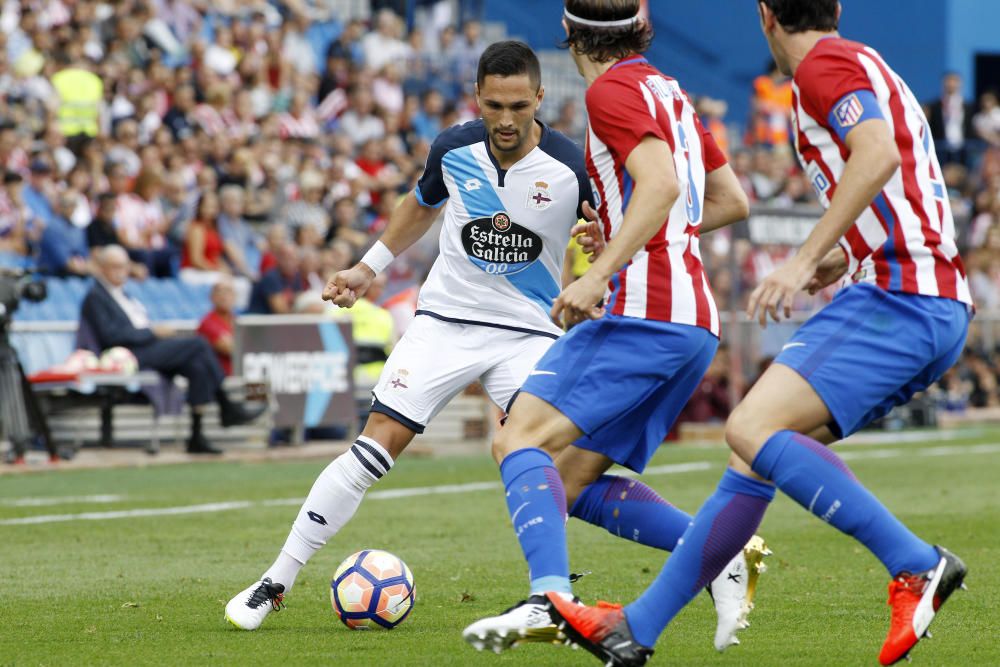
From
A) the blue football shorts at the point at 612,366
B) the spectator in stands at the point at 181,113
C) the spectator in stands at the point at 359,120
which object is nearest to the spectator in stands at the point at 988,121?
the spectator in stands at the point at 359,120

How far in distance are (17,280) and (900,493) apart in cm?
750

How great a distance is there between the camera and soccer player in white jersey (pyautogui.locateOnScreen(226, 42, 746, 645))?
664 cm

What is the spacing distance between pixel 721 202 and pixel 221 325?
10750 millimetres

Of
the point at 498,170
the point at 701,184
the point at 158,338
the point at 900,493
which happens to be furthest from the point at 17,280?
the point at 701,184

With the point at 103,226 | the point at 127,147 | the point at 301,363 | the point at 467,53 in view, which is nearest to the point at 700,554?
the point at 301,363

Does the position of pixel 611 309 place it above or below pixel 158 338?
above

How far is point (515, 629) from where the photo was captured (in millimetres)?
5188

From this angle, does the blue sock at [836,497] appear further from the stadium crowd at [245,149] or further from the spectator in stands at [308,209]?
the spectator in stands at [308,209]

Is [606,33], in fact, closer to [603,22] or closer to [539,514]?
[603,22]

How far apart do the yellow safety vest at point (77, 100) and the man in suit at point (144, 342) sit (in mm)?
4190

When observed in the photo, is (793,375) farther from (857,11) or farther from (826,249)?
(857,11)

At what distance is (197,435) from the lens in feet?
51.4

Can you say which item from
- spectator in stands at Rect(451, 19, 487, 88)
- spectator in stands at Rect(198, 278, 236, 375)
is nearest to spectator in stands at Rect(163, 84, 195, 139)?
spectator in stands at Rect(198, 278, 236, 375)

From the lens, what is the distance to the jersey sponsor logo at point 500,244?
6.74 meters
